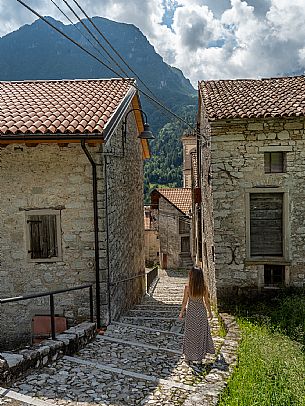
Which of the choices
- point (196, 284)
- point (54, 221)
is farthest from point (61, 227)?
point (196, 284)

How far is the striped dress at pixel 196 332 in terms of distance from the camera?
6129 millimetres

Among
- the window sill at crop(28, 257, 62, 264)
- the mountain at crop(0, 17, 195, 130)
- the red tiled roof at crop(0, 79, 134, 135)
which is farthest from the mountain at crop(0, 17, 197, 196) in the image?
the window sill at crop(28, 257, 62, 264)

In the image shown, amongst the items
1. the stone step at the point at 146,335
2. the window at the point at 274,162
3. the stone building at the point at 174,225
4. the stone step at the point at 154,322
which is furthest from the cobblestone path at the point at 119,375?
the stone building at the point at 174,225

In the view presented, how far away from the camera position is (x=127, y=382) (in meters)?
5.52

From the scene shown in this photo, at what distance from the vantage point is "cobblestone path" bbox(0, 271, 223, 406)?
16.3 feet

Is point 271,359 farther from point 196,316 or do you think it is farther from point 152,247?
point 152,247

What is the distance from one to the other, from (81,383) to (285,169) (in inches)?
252

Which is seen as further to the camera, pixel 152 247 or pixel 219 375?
pixel 152 247

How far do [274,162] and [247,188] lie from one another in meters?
0.85

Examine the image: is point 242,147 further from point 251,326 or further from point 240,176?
point 251,326

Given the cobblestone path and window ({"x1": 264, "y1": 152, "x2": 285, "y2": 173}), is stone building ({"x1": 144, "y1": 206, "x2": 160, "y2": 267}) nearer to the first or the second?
window ({"x1": 264, "y1": 152, "x2": 285, "y2": 173})

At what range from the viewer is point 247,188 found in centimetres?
959

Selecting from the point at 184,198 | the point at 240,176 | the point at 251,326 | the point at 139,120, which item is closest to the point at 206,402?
the point at 251,326

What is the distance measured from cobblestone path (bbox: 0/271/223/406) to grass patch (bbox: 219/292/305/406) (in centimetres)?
59
